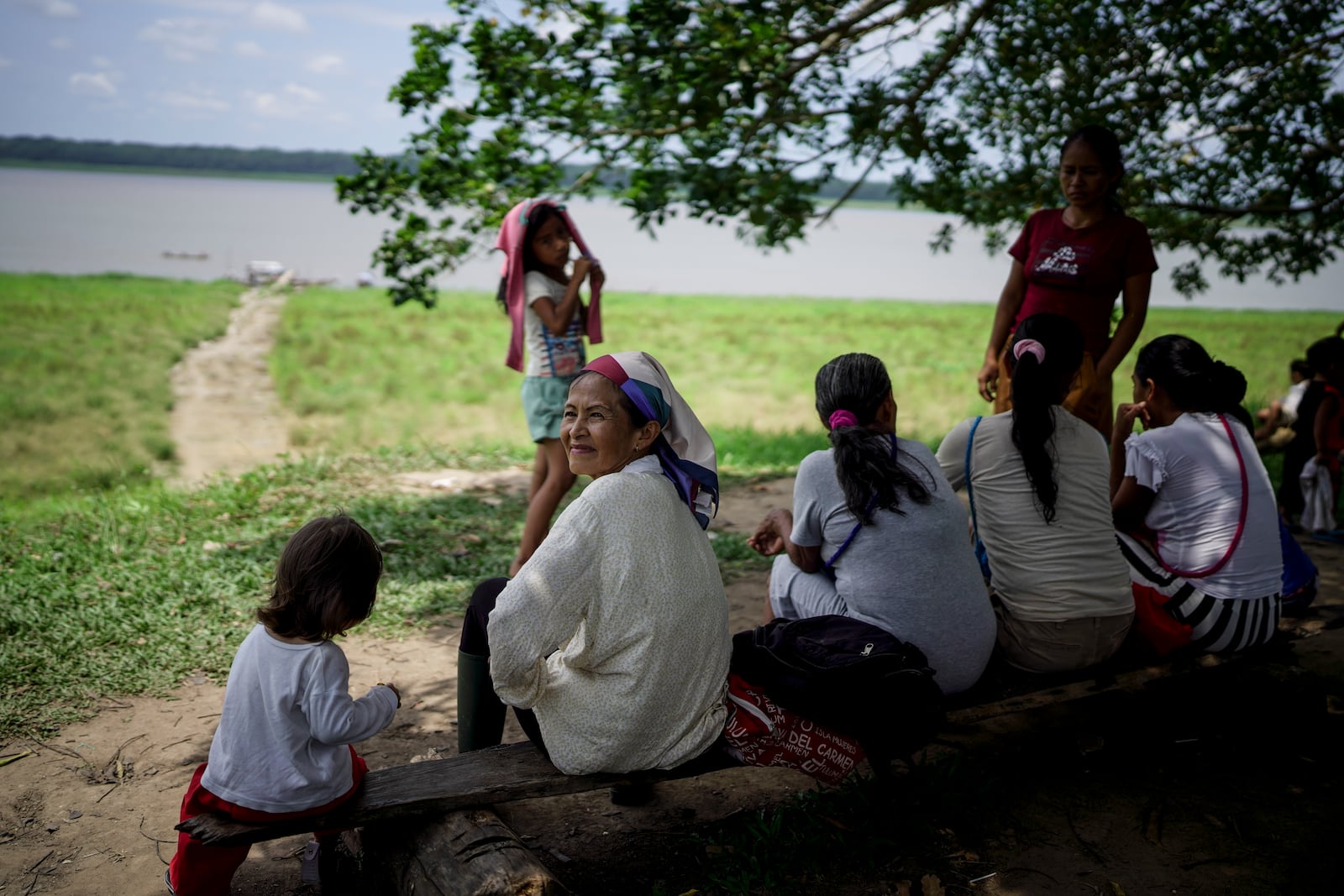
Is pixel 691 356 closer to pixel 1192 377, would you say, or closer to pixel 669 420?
pixel 1192 377

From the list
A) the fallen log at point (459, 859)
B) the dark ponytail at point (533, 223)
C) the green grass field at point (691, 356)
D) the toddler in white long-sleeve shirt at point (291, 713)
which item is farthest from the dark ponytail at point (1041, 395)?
the green grass field at point (691, 356)

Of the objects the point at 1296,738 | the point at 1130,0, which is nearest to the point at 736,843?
the point at 1296,738

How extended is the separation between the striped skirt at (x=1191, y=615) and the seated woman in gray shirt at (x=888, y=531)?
794mm

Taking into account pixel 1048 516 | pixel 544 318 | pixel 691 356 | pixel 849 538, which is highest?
pixel 544 318

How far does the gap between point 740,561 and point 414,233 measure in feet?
11.5

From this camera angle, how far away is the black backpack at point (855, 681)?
2.81m

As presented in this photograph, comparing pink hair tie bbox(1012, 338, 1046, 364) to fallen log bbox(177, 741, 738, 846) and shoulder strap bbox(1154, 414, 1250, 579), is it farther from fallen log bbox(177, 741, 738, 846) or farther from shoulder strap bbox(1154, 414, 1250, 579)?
fallen log bbox(177, 741, 738, 846)

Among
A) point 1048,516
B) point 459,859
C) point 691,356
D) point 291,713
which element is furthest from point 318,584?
point 691,356

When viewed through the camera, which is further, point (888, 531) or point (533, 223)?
point (533, 223)

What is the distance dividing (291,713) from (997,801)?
2.26 m

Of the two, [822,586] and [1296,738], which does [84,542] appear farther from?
[1296,738]

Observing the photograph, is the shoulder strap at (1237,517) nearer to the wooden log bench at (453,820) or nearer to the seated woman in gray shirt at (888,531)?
the seated woman in gray shirt at (888,531)

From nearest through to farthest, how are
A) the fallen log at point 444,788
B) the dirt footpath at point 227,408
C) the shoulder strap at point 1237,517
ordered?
the fallen log at point 444,788 < the shoulder strap at point 1237,517 < the dirt footpath at point 227,408

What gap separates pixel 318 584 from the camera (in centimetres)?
252
